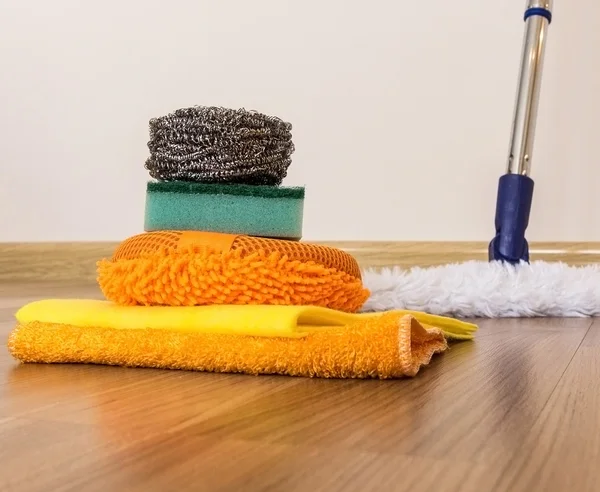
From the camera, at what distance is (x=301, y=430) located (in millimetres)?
402

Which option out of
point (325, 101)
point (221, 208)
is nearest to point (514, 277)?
point (221, 208)

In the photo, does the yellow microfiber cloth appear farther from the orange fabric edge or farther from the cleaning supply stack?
the cleaning supply stack

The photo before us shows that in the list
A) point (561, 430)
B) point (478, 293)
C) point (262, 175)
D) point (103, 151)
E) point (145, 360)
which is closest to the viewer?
point (561, 430)

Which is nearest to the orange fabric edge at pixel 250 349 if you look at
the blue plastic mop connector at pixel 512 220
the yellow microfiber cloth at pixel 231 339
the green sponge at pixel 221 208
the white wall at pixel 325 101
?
the yellow microfiber cloth at pixel 231 339

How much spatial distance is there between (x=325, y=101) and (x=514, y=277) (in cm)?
73

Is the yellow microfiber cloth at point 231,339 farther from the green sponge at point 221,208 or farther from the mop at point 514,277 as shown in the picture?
the mop at point 514,277

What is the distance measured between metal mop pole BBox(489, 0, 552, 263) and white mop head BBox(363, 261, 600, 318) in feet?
0.53

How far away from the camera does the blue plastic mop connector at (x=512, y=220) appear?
4.22ft

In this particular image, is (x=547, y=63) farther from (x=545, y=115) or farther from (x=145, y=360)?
(x=145, y=360)

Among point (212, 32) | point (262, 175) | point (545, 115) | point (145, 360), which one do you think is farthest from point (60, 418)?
point (212, 32)

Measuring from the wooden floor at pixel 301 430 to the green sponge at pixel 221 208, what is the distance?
16cm

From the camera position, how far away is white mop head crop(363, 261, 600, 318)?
1.09 metres

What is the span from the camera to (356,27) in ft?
5.61

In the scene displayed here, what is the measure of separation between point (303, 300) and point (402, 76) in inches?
44.2
